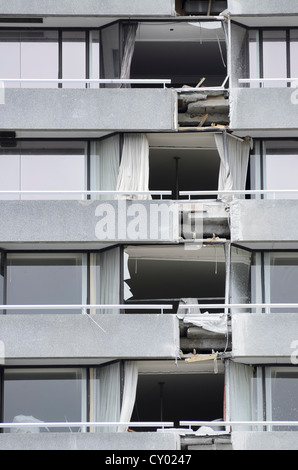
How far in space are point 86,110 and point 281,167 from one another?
17.1 ft

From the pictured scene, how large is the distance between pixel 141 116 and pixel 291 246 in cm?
503

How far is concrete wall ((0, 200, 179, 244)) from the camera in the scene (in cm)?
4216

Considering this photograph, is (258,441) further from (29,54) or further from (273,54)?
(29,54)

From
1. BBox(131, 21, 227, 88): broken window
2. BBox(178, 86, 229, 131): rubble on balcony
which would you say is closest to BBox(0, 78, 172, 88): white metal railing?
BBox(178, 86, 229, 131): rubble on balcony

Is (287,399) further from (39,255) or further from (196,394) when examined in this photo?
(39,255)

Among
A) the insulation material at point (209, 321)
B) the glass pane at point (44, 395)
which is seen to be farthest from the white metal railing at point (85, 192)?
the glass pane at point (44, 395)

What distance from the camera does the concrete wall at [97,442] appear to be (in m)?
40.5

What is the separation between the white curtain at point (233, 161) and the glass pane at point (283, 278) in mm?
2134

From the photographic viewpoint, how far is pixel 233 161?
4350 cm

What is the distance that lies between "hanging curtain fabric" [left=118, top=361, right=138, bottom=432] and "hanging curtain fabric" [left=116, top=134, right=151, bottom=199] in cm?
457

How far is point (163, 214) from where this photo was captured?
42.4 m

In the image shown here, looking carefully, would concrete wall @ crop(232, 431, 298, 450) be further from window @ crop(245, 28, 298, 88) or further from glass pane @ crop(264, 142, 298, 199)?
window @ crop(245, 28, 298, 88)
